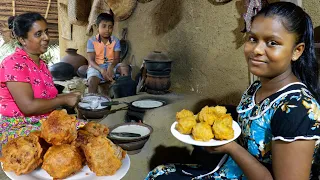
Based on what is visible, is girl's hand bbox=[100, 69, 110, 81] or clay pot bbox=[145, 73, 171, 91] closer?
clay pot bbox=[145, 73, 171, 91]

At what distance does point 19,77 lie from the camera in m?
2.21

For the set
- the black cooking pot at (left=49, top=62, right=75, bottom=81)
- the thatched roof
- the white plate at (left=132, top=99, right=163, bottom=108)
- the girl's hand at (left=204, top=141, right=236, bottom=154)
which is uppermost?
the thatched roof

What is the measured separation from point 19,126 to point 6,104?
239mm

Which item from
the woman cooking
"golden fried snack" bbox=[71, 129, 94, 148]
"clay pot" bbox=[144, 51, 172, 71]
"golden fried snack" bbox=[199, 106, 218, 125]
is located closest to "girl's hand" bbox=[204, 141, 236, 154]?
"golden fried snack" bbox=[199, 106, 218, 125]

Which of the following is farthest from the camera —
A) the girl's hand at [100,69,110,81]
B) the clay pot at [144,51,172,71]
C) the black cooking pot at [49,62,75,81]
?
the black cooking pot at [49,62,75,81]

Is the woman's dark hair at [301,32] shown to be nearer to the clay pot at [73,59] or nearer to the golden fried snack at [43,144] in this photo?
the golden fried snack at [43,144]

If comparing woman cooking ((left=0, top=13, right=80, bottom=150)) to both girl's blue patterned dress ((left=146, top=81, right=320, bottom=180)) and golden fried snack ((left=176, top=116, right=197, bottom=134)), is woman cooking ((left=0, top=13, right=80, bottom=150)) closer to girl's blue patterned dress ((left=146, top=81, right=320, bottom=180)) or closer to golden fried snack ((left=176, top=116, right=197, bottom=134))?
girl's blue patterned dress ((left=146, top=81, right=320, bottom=180))

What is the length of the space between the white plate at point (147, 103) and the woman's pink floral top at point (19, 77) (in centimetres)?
117

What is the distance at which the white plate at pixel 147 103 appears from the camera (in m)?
3.41

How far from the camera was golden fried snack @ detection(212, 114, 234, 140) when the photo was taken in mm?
1327

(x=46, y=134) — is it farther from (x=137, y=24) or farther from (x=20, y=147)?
(x=137, y=24)

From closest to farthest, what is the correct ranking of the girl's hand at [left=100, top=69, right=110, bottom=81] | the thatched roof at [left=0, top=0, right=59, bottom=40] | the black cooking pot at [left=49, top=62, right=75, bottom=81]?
the girl's hand at [left=100, top=69, right=110, bottom=81]
the black cooking pot at [left=49, top=62, right=75, bottom=81]
the thatched roof at [left=0, top=0, right=59, bottom=40]

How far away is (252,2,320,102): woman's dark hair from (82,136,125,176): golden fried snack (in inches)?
39.2

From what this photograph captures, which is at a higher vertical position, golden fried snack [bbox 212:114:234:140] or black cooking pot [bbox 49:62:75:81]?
golden fried snack [bbox 212:114:234:140]
